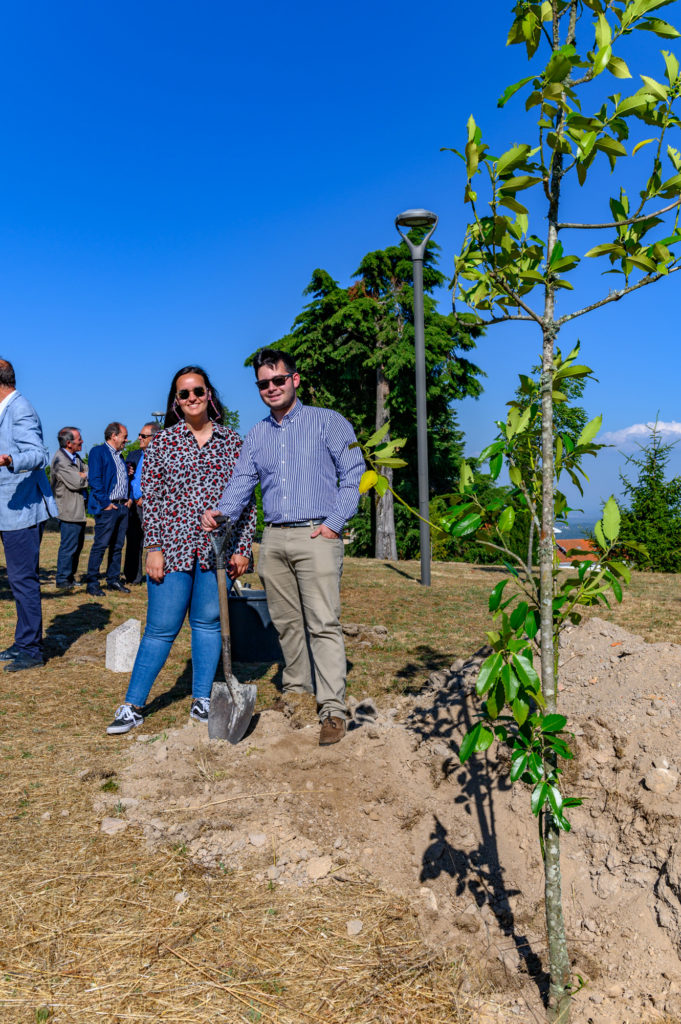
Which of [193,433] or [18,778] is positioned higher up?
[193,433]

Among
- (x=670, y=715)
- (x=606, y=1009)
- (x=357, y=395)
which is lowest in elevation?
(x=606, y=1009)

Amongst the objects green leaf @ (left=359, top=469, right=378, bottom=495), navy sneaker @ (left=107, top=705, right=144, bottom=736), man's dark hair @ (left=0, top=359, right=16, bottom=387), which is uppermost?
man's dark hair @ (left=0, top=359, right=16, bottom=387)

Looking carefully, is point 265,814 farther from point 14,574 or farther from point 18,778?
point 14,574

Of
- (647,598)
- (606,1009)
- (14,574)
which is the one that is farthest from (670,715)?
(647,598)

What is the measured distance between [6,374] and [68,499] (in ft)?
11.9

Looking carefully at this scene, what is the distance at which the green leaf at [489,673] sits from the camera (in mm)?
1755

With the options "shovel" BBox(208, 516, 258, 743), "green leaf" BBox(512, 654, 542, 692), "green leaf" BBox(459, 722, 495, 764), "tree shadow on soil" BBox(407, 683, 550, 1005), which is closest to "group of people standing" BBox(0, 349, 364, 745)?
"shovel" BBox(208, 516, 258, 743)

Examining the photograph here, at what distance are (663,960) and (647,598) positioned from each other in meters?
7.23

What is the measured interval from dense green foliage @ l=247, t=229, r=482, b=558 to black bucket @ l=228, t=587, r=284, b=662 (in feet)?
45.9

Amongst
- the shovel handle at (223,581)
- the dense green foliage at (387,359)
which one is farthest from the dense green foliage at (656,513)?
the shovel handle at (223,581)

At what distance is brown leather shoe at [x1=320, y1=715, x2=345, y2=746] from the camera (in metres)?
3.82

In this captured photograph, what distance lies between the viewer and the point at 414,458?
70.3 feet

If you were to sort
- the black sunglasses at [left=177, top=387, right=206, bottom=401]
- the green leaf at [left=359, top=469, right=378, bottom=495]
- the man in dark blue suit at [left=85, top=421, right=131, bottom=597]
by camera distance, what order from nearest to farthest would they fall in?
the green leaf at [left=359, top=469, right=378, bottom=495] → the black sunglasses at [left=177, top=387, right=206, bottom=401] → the man in dark blue suit at [left=85, top=421, right=131, bottom=597]

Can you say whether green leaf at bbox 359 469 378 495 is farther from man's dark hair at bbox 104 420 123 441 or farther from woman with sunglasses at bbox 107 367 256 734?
man's dark hair at bbox 104 420 123 441
